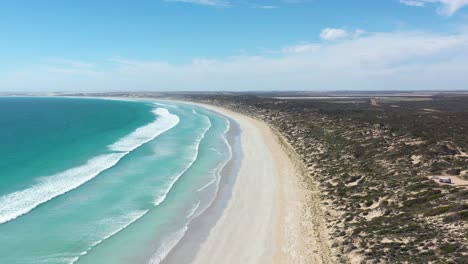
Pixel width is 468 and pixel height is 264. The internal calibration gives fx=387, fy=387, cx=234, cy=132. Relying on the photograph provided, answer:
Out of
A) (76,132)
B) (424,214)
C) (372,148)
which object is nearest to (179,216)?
(424,214)

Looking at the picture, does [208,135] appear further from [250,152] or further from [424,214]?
[424,214]

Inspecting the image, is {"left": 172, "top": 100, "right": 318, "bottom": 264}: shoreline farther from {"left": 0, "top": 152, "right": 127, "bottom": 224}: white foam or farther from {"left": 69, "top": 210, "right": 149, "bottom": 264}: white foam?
{"left": 0, "top": 152, "right": 127, "bottom": 224}: white foam

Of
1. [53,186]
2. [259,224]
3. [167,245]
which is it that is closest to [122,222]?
[167,245]

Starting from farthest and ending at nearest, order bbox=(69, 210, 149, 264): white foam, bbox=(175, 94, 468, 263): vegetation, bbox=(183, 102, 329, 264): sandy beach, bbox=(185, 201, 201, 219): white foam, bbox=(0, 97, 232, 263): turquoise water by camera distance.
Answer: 1. bbox=(185, 201, 201, 219): white foam
2. bbox=(69, 210, 149, 264): white foam
3. bbox=(0, 97, 232, 263): turquoise water
4. bbox=(183, 102, 329, 264): sandy beach
5. bbox=(175, 94, 468, 263): vegetation

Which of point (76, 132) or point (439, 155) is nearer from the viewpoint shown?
point (439, 155)

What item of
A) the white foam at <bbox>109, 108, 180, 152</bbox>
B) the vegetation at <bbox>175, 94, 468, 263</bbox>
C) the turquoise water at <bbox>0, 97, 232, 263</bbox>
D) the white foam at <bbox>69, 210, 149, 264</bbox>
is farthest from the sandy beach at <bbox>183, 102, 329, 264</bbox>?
the white foam at <bbox>109, 108, 180, 152</bbox>

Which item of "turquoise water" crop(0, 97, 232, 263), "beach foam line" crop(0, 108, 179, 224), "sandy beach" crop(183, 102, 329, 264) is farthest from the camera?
"beach foam line" crop(0, 108, 179, 224)

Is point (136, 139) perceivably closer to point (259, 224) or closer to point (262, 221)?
point (262, 221)
